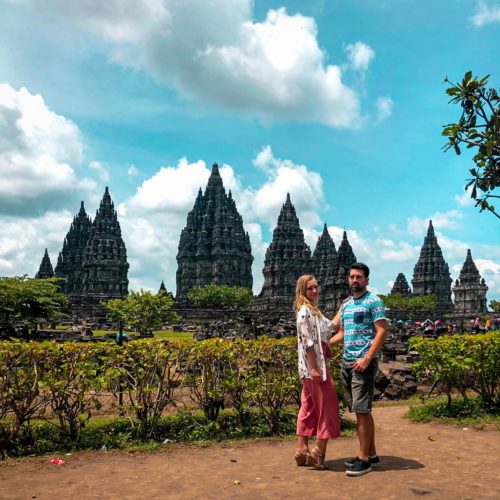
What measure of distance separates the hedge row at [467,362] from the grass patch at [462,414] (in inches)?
5.1

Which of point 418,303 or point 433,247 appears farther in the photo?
point 433,247

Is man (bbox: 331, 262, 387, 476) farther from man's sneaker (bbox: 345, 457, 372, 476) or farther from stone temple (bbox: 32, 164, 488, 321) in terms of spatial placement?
stone temple (bbox: 32, 164, 488, 321)

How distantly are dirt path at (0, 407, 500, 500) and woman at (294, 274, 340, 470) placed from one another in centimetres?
24

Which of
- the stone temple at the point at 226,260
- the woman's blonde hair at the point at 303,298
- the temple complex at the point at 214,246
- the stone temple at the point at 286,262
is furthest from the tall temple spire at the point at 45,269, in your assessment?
the woman's blonde hair at the point at 303,298

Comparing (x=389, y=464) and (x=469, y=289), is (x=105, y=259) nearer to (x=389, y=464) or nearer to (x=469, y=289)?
(x=469, y=289)

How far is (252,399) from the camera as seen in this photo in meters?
7.13

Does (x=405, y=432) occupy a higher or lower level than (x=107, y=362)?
lower

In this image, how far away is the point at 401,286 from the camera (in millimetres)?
90438

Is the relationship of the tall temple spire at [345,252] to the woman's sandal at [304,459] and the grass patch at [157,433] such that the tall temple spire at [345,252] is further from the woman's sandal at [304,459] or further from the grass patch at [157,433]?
the woman's sandal at [304,459]

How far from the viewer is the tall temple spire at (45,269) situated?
9013 cm

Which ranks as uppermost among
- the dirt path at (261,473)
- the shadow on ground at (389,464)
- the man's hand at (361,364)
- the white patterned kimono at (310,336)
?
the white patterned kimono at (310,336)

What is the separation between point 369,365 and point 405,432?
2.56 m

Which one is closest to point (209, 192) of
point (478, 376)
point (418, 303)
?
point (418, 303)

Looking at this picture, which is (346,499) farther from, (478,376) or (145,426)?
(478,376)
